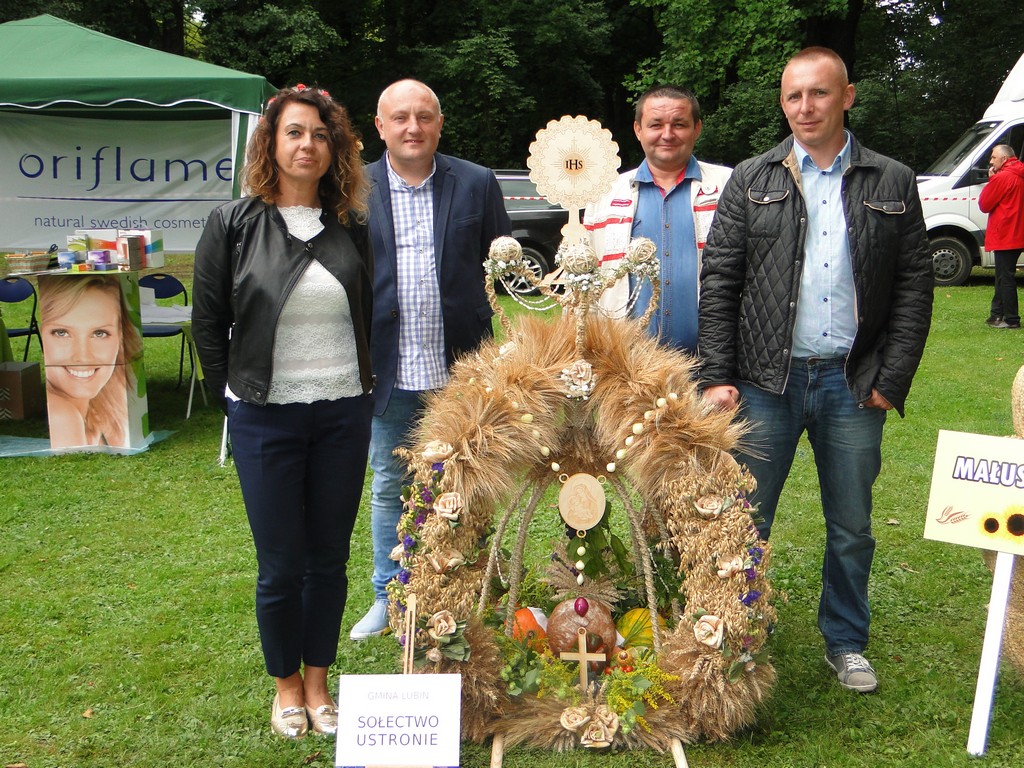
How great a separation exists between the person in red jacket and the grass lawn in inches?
160

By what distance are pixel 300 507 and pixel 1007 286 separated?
8.46 metres

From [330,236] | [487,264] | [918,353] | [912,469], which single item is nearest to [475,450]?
[487,264]

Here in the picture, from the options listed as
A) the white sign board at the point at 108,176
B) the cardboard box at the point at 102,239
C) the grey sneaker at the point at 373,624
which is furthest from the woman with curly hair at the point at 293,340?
the white sign board at the point at 108,176

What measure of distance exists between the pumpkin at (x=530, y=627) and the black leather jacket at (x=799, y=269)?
3.19 feet

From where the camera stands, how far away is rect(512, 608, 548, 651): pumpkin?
2.96m

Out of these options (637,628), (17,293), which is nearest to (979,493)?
(637,628)

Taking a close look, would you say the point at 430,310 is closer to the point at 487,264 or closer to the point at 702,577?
the point at 487,264

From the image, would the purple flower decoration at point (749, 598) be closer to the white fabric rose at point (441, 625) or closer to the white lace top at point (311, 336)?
the white fabric rose at point (441, 625)

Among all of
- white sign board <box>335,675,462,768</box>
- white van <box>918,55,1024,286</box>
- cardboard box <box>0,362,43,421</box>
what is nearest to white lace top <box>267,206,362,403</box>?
white sign board <box>335,675,462,768</box>

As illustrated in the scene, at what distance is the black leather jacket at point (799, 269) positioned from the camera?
9.23 ft

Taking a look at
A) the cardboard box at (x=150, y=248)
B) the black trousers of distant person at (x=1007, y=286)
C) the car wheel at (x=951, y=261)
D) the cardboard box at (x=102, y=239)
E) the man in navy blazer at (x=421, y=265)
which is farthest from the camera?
the car wheel at (x=951, y=261)

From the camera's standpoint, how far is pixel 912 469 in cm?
531

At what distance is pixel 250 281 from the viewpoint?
2.56 m

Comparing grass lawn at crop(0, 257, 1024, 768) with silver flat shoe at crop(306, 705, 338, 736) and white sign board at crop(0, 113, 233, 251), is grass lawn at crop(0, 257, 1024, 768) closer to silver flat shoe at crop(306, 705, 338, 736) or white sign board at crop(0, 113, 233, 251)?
silver flat shoe at crop(306, 705, 338, 736)
